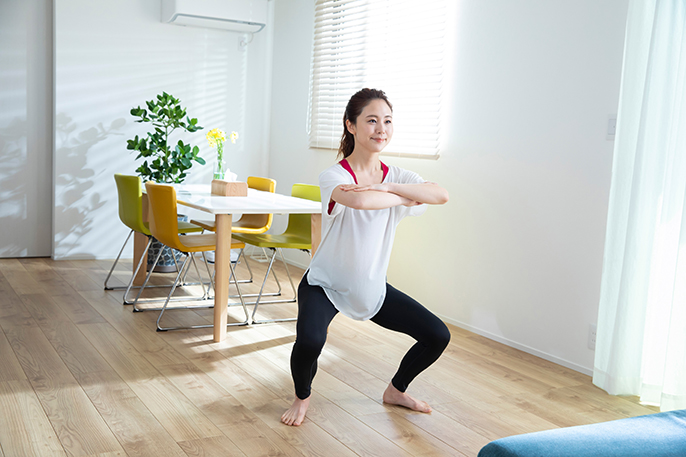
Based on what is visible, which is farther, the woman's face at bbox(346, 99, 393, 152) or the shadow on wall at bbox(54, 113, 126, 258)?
the shadow on wall at bbox(54, 113, 126, 258)

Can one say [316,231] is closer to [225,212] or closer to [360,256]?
[225,212]

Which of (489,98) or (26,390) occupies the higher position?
(489,98)

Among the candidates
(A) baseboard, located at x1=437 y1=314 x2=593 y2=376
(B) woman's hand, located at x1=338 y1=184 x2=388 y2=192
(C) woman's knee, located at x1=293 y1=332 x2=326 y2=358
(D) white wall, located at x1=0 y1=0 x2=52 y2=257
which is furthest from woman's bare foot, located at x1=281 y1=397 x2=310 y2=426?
(D) white wall, located at x1=0 y1=0 x2=52 y2=257

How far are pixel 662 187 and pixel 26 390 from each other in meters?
2.82

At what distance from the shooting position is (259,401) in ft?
8.57

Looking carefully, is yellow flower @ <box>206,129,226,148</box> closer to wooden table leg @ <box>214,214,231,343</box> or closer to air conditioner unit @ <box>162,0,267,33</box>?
wooden table leg @ <box>214,214,231,343</box>

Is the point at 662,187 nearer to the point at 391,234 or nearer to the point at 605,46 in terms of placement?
the point at 605,46

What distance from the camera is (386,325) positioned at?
2510 millimetres

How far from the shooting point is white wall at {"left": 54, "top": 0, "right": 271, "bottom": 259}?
5355 millimetres

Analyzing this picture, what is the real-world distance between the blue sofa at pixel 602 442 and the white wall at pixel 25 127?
16.8ft

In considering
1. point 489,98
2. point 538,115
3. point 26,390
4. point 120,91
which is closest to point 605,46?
point 538,115

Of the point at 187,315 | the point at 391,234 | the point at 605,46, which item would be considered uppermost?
the point at 605,46

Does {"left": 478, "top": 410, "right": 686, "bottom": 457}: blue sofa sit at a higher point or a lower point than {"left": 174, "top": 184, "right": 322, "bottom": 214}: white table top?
lower

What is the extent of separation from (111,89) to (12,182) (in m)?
1.16
